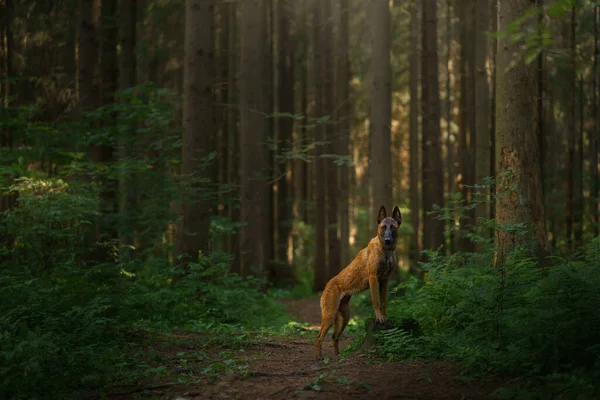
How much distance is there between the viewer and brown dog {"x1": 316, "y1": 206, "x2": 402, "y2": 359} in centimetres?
877

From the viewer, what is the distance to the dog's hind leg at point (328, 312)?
9.17 m

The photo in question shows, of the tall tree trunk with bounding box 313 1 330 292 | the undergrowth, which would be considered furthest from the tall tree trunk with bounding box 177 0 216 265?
the tall tree trunk with bounding box 313 1 330 292

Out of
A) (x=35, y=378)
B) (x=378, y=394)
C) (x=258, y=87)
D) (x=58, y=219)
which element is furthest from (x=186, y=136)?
(x=378, y=394)

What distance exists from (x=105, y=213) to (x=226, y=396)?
1060 cm

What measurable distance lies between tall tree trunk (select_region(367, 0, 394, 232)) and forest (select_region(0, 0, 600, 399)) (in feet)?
0.19

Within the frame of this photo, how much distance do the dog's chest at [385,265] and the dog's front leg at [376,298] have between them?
0.14 meters

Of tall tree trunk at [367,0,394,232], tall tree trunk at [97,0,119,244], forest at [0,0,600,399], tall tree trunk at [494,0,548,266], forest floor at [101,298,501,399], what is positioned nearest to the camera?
forest floor at [101,298,501,399]

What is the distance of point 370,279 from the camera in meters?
8.84

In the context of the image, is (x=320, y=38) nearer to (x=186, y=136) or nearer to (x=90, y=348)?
(x=186, y=136)

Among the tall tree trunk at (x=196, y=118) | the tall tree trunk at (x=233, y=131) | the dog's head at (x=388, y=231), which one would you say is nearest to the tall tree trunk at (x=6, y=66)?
the tall tree trunk at (x=196, y=118)

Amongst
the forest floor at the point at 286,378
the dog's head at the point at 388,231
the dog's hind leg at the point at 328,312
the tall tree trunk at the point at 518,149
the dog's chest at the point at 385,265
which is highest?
the tall tree trunk at the point at 518,149

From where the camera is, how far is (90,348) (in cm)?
782

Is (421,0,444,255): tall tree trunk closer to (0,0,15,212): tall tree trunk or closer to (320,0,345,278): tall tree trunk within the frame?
(320,0,345,278): tall tree trunk

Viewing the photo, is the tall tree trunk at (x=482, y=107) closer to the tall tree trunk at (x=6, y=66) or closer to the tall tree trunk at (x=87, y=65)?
the tall tree trunk at (x=87, y=65)
